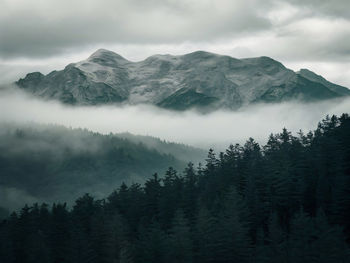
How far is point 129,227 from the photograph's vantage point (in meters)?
92.1

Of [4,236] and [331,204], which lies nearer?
[331,204]

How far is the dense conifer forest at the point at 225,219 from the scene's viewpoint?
63.9m

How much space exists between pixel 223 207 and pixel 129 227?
21071 millimetres

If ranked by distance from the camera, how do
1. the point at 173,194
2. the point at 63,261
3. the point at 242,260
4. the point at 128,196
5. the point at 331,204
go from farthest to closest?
the point at 128,196 → the point at 173,194 → the point at 63,261 → the point at 331,204 → the point at 242,260

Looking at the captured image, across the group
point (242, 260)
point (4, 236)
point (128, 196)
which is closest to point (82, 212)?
point (128, 196)

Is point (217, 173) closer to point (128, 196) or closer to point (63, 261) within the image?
point (128, 196)

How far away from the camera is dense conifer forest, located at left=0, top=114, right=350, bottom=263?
210ft

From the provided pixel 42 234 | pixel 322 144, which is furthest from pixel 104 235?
pixel 322 144

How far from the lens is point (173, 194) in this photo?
319 ft

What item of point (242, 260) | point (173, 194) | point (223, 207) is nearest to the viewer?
point (242, 260)

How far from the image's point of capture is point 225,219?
67.6 m

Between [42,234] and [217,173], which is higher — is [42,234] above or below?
below

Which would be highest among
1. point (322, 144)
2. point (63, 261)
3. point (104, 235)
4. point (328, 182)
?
point (322, 144)

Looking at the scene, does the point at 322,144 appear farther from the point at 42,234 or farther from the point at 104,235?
the point at 42,234
